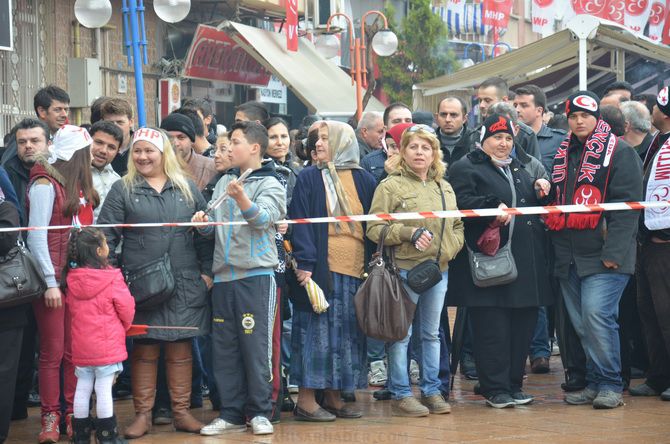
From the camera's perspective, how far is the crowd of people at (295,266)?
808 cm

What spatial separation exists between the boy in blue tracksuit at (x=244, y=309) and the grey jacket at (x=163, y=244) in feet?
0.42

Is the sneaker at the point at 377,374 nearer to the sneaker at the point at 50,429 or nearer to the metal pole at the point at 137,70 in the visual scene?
the sneaker at the point at 50,429

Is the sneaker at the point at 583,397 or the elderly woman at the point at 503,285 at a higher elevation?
the elderly woman at the point at 503,285

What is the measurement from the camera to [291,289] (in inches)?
341

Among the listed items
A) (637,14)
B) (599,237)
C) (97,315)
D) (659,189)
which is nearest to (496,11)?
(637,14)

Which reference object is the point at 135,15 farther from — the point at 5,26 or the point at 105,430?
the point at 105,430

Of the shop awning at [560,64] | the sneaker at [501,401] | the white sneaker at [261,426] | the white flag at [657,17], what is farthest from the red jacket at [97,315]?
the white flag at [657,17]

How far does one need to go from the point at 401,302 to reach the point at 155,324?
1635 millimetres

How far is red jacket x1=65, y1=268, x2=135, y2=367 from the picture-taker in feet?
25.0

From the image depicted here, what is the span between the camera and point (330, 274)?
28.4 ft

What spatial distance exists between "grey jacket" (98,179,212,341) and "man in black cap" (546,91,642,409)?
2.66 m

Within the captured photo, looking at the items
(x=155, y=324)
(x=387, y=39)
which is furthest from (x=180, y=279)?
(x=387, y=39)

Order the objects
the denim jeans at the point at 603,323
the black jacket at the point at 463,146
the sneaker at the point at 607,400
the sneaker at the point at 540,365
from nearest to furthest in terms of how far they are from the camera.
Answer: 1. the sneaker at the point at 607,400
2. the denim jeans at the point at 603,323
3. the black jacket at the point at 463,146
4. the sneaker at the point at 540,365

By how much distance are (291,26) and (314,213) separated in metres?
16.1
